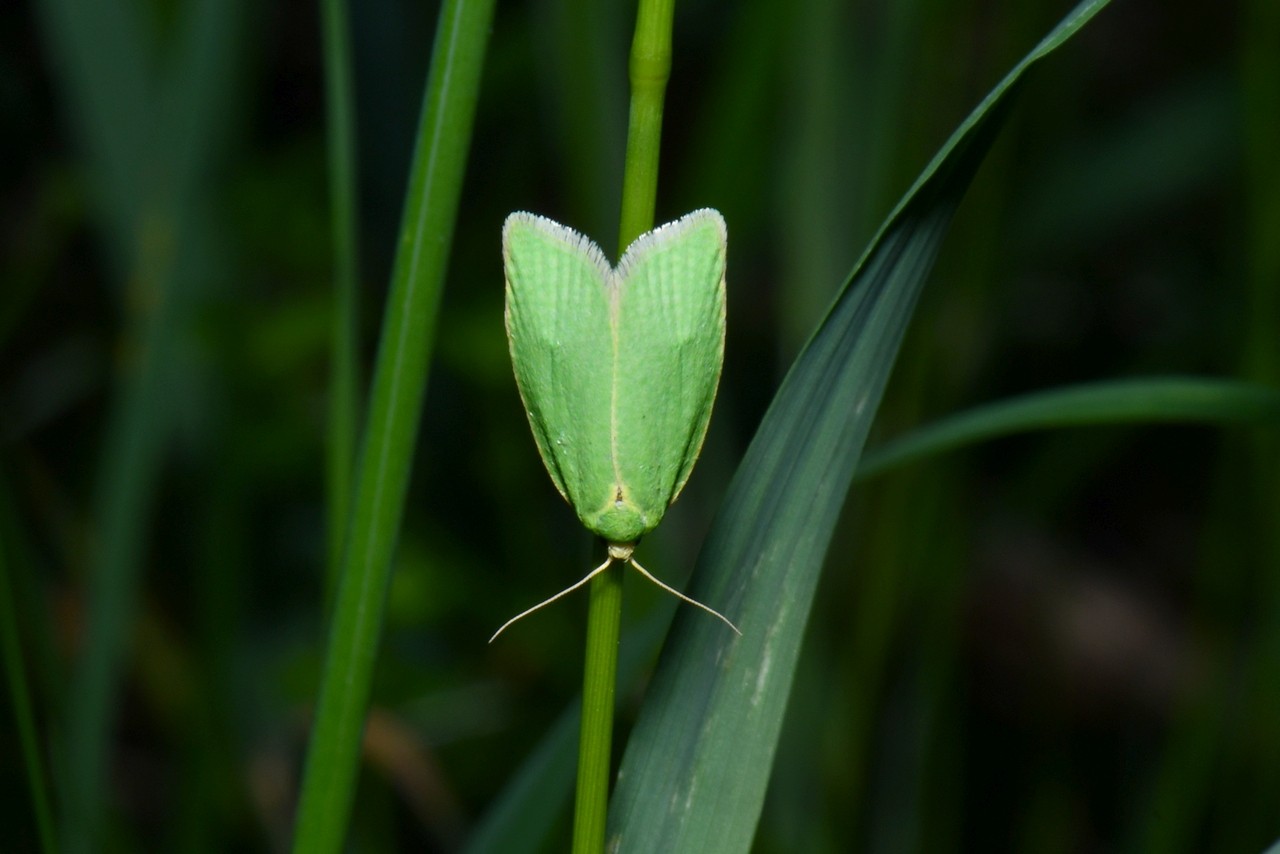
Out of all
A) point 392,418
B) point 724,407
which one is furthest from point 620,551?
point 724,407

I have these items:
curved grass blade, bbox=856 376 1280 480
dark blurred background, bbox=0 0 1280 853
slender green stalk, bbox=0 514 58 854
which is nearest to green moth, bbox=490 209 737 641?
curved grass blade, bbox=856 376 1280 480

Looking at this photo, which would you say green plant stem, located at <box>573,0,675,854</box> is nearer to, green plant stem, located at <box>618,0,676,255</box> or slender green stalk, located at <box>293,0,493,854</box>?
green plant stem, located at <box>618,0,676,255</box>

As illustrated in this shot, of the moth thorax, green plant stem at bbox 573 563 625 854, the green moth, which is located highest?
the green moth

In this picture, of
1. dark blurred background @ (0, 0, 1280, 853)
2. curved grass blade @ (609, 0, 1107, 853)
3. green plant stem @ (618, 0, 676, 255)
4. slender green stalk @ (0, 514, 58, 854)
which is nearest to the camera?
green plant stem @ (618, 0, 676, 255)

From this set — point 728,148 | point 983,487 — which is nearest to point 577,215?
point 728,148

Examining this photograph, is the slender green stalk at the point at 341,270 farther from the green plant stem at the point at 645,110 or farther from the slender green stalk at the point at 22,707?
the green plant stem at the point at 645,110

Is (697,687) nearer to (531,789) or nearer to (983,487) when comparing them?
(531,789)
